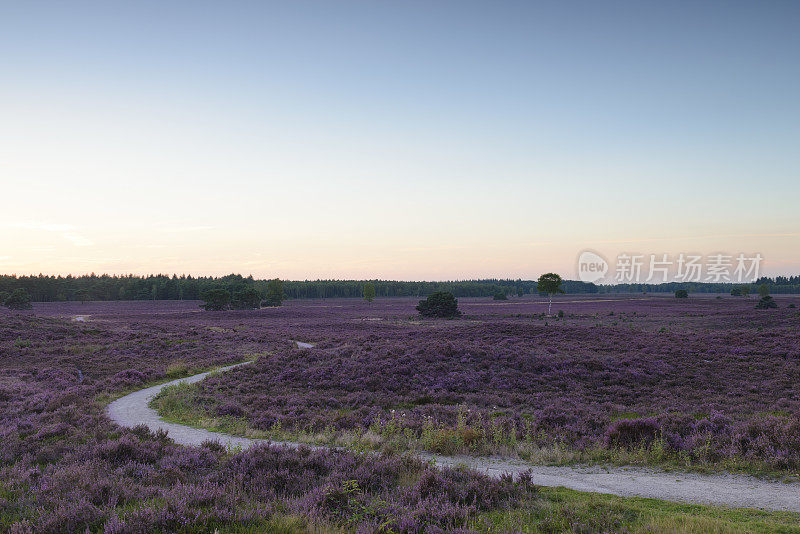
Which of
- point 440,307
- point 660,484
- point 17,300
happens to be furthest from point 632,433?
point 17,300

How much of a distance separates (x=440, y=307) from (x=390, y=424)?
193 ft

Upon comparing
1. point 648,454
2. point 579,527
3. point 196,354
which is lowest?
point 196,354

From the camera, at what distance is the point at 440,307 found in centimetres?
7356

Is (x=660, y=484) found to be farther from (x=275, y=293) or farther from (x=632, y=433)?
(x=275, y=293)

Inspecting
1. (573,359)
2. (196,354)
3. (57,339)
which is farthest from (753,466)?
(57,339)

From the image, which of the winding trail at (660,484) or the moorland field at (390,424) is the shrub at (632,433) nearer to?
the moorland field at (390,424)

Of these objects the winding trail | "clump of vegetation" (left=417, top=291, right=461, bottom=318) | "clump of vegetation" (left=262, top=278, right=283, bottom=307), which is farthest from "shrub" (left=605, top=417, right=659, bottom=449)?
"clump of vegetation" (left=262, top=278, right=283, bottom=307)

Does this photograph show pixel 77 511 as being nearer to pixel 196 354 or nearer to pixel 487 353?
pixel 487 353

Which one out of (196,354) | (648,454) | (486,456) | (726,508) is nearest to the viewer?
(726,508)

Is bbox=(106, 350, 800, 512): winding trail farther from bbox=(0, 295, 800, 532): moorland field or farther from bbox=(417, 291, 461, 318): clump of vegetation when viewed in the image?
bbox=(417, 291, 461, 318): clump of vegetation

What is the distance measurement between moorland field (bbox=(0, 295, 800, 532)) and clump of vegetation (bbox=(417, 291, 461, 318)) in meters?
34.0

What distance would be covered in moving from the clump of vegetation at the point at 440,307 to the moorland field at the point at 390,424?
34.0 metres

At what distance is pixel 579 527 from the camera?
6512mm

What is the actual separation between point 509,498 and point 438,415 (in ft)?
30.8
